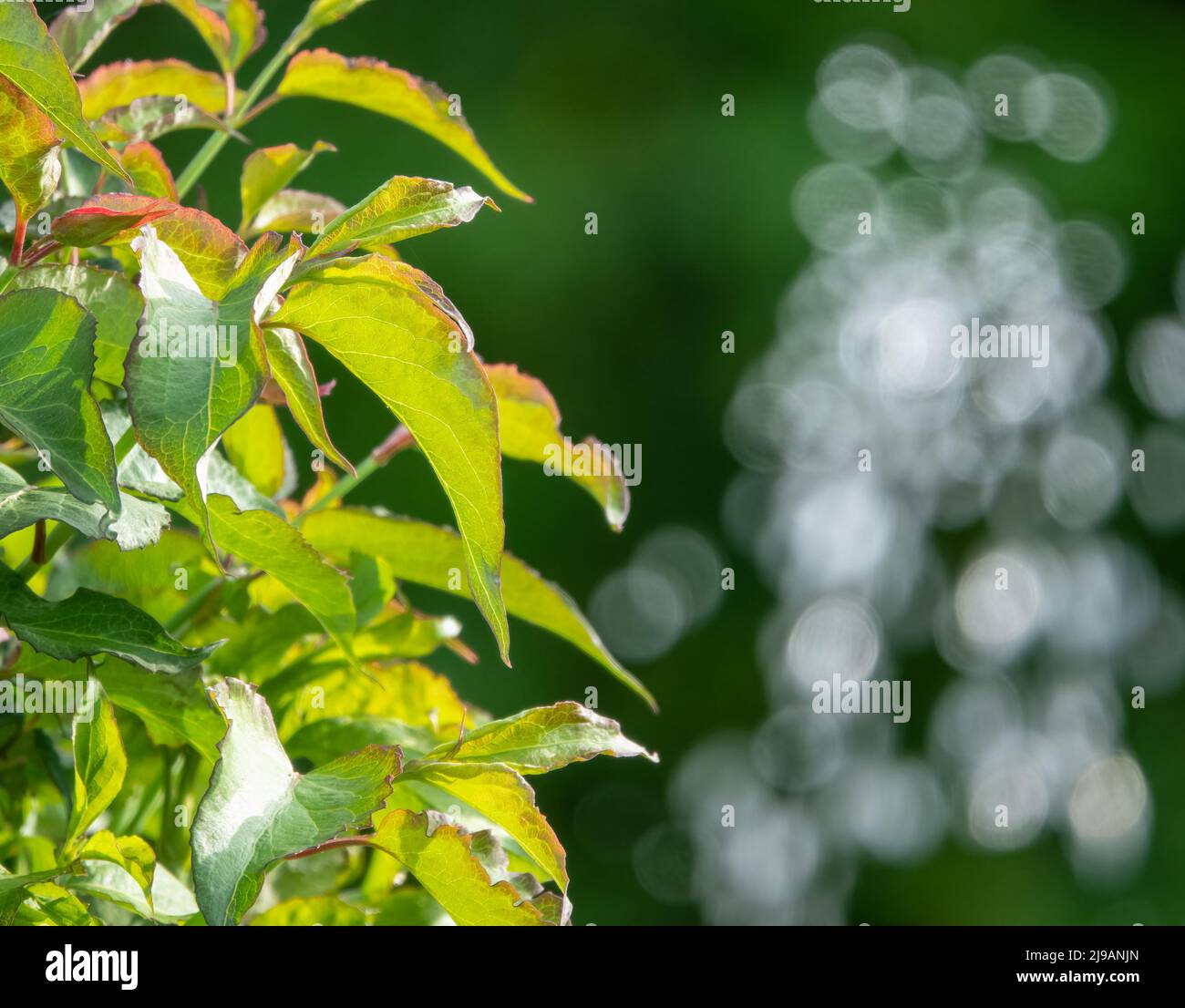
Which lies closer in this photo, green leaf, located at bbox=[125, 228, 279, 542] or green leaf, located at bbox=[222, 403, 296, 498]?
green leaf, located at bbox=[125, 228, 279, 542]

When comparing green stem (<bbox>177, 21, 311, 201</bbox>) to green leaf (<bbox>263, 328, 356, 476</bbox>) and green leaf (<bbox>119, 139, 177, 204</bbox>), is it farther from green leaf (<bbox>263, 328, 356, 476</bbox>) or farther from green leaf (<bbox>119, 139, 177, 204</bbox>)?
green leaf (<bbox>263, 328, 356, 476</bbox>)

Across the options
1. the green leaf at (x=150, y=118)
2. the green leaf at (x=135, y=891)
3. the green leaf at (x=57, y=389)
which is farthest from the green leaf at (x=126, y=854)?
the green leaf at (x=150, y=118)

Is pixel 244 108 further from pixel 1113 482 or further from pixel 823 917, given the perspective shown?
pixel 1113 482

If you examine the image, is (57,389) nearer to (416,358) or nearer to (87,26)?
(416,358)

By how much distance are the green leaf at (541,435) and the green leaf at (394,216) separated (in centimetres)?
11

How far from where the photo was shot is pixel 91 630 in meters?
0.33

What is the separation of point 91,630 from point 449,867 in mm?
111

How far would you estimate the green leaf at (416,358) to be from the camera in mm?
304

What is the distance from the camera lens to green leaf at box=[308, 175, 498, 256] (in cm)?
32

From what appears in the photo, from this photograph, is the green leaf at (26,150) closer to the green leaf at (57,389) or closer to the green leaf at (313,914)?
the green leaf at (57,389)

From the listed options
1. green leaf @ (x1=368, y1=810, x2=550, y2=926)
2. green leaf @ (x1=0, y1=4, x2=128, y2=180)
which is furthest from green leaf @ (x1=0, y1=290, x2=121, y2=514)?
green leaf @ (x1=368, y1=810, x2=550, y2=926)

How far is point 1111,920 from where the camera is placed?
262cm

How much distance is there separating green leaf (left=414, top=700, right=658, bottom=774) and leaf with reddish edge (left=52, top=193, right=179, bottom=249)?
0.16 metres
